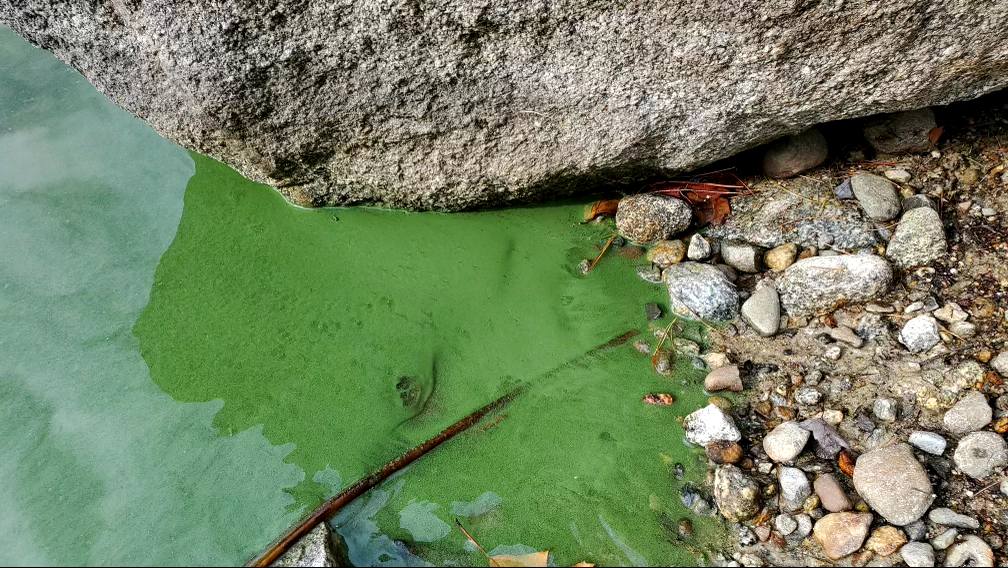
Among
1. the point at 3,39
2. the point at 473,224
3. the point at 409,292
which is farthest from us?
the point at 3,39

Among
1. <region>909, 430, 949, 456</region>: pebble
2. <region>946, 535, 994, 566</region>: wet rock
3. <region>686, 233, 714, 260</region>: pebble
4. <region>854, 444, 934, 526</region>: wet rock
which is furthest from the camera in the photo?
<region>686, 233, 714, 260</region>: pebble

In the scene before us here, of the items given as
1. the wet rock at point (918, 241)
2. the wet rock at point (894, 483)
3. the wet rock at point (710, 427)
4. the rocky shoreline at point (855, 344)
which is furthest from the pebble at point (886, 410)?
the wet rock at point (918, 241)

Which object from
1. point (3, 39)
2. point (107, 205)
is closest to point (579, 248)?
point (107, 205)

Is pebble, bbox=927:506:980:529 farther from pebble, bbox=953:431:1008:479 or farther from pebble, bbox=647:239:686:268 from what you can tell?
pebble, bbox=647:239:686:268

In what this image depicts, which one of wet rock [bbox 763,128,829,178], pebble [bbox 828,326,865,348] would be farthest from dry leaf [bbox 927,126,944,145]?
pebble [bbox 828,326,865,348]

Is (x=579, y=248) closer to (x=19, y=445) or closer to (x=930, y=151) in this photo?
(x=930, y=151)

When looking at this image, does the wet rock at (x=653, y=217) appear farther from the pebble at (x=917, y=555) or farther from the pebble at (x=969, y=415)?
the pebble at (x=917, y=555)
